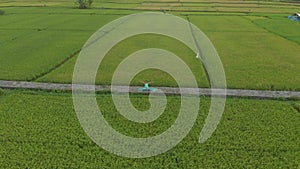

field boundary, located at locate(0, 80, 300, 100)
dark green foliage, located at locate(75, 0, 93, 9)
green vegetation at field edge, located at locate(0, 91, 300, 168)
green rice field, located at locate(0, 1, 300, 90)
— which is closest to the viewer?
green vegetation at field edge, located at locate(0, 91, 300, 168)

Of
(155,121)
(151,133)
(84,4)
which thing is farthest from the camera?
(84,4)

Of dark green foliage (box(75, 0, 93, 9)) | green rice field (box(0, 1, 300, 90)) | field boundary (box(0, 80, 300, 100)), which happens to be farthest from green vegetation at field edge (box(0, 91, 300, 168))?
dark green foliage (box(75, 0, 93, 9))

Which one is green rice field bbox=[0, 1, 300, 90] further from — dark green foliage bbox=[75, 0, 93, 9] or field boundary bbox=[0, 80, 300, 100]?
dark green foliage bbox=[75, 0, 93, 9]

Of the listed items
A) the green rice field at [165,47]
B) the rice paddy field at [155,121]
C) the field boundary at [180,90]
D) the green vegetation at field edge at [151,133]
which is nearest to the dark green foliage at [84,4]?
the green rice field at [165,47]

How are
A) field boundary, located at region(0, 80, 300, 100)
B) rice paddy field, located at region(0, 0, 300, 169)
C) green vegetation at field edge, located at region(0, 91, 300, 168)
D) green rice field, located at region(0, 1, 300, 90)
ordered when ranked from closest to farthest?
green vegetation at field edge, located at region(0, 91, 300, 168), rice paddy field, located at region(0, 0, 300, 169), field boundary, located at region(0, 80, 300, 100), green rice field, located at region(0, 1, 300, 90)

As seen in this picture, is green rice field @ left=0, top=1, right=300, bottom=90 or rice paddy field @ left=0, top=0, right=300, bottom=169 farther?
green rice field @ left=0, top=1, right=300, bottom=90

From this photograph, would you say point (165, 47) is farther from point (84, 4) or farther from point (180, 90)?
point (84, 4)

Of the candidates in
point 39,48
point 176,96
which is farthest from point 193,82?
point 39,48

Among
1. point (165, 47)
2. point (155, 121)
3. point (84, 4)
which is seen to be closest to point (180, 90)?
point (155, 121)

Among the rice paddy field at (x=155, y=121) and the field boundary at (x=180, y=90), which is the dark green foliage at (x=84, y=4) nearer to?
the rice paddy field at (x=155, y=121)

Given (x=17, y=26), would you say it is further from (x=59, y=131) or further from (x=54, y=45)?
(x=59, y=131)

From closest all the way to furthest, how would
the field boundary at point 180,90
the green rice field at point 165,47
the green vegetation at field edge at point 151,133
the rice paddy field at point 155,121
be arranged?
the green vegetation at field edge at point 151,133
the rice paddy field at point 155,121
the field boundary at point 180,90
the green rice field at point 165,47
